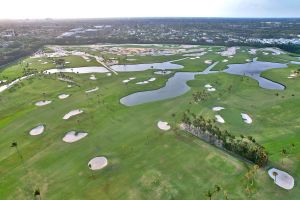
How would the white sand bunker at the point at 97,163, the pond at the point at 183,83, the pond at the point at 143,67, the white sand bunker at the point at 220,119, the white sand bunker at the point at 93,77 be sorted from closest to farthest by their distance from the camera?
the white sand bunker at the point at 97,163 → the white sand bunker at the point at 220,119 → the pond at the point at 183,83 → the white sand bunker at the point at 93,77 → the pond at the point at 143,67

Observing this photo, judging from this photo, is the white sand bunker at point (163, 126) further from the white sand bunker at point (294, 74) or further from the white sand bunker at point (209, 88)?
the white sand bunker at point (294, 74)

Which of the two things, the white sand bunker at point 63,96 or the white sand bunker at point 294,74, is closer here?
the white sand bunker at point 63,96

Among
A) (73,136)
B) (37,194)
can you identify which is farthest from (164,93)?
(37,194)

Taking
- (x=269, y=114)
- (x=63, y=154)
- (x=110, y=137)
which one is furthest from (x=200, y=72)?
(x=63, y=154)

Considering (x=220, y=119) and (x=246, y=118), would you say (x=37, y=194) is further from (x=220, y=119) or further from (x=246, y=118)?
(x=246, y=118)

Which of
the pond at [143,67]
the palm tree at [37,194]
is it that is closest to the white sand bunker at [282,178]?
the palm tree at [37,194]

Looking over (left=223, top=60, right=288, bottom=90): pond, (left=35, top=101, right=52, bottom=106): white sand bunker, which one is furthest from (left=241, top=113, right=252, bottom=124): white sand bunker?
(left=35, top=101, right=52, bottom=106): white sand bunker
